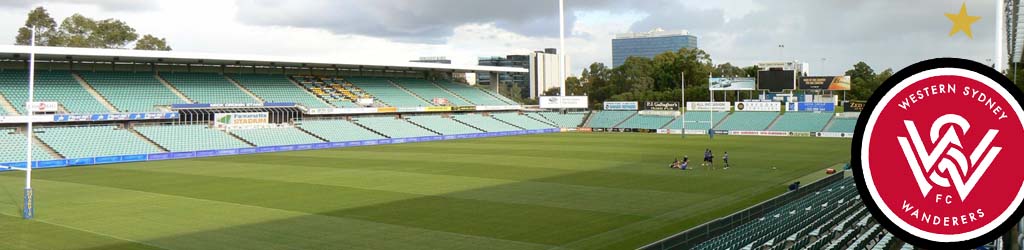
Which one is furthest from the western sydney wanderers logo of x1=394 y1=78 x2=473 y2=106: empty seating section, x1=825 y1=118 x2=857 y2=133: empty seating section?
x1=394 y1=78 x2=473 y2=106: empty seating section

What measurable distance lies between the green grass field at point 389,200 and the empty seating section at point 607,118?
3870cm

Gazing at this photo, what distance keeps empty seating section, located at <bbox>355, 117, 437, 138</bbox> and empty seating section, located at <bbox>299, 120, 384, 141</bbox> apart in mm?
1387

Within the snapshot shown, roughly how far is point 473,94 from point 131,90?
39.0 meters

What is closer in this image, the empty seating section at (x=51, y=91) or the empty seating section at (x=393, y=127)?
the empty seating section at (x=51, y=91)

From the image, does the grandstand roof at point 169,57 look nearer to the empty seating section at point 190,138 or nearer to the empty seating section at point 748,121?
the empty seating section at point 190,138

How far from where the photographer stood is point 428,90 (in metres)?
83.3

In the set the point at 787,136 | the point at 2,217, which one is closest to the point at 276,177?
the point at 2,217

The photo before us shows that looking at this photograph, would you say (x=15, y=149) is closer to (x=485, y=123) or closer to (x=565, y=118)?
(x=485, y=123)

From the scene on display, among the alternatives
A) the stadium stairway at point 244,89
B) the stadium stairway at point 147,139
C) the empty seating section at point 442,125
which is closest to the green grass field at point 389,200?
the stadium stairway at point 147,139

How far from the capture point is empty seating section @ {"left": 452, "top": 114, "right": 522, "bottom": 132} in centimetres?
7612

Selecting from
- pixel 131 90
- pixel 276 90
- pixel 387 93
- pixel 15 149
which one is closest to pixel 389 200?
pixel 15 149

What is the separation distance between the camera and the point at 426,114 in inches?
3039

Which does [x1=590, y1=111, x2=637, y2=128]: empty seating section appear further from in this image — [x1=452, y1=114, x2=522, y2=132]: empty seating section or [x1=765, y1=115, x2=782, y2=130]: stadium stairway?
[x1=765, y1=115, x2=782, y2=130]: stadium stairway

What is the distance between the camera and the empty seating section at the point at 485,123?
76.1 metres
